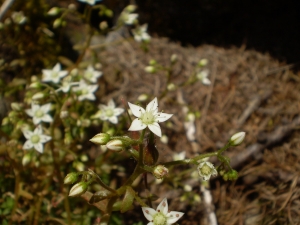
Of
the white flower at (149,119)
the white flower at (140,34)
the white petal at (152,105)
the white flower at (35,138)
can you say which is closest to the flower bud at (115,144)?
the white flower at (149,119)

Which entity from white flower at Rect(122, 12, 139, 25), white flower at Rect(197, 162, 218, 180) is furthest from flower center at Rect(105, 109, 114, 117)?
white flower at Rect(197, 162, 218, 180)

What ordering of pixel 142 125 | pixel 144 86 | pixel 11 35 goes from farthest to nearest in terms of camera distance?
1. pixel 144 86
2. pixel 11 35
3. pixel 142 125

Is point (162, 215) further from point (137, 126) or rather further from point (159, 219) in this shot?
point (137, 126)

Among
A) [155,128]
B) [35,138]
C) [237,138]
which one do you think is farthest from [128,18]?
[237,138]

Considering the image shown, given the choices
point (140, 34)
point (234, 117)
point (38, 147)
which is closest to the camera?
point (38, 147)

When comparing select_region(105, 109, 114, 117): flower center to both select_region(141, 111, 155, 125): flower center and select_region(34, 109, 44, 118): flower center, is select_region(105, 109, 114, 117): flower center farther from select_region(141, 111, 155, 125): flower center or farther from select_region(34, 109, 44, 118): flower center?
select_region(141, 111, 155, 125): flower center

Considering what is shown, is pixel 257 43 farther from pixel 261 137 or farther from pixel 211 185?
pixel 211 185

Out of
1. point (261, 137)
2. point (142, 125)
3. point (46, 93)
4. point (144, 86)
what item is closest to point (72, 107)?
point (46, 93)
